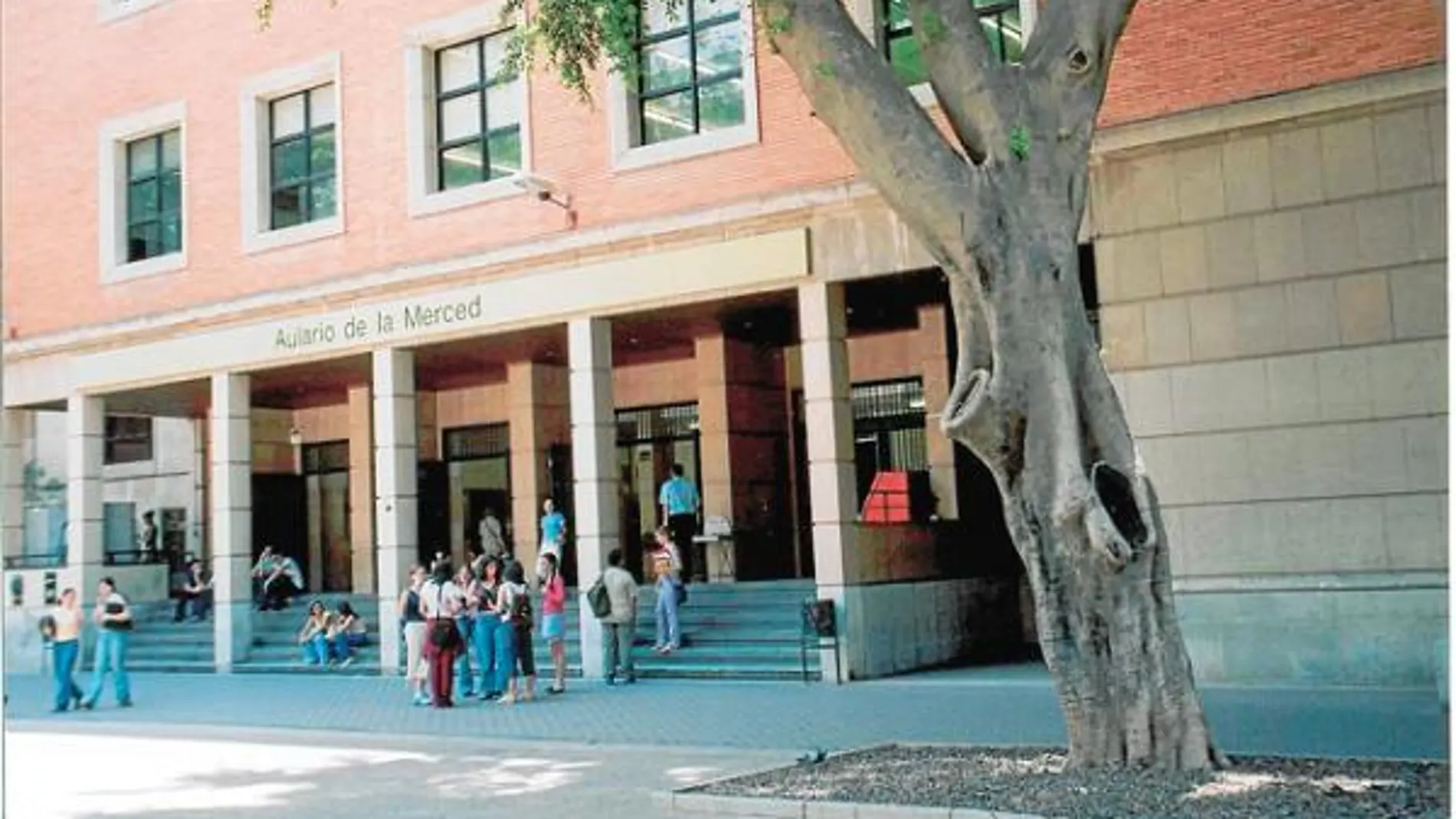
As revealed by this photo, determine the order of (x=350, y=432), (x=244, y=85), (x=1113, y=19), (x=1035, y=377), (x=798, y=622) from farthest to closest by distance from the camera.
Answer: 1. (x=350, y=432)
2. (x=244, y=85)
3. (x=798, y=622)
4. (x=1113, y=19)
5. (x=1035, y=377)

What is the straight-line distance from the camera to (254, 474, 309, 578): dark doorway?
29984 mm

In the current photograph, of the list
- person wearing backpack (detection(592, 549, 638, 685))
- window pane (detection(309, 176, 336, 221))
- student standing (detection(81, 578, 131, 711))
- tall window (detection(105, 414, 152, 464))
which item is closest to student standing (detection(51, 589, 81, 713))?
student standing (detection(81, 578, 131, 711))

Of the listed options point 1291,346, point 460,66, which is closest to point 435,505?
point 460,66

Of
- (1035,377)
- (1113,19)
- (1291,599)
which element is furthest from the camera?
(1291,599)

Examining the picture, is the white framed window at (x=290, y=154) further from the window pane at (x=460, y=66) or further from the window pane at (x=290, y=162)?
the window pane at (x=460, y=66)

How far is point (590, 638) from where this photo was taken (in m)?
18.9

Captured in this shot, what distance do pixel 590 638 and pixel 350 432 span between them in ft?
37.8

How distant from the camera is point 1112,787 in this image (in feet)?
29.4

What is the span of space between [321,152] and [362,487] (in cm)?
755

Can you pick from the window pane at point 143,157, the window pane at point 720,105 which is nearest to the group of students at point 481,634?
the window pane at point 720,105

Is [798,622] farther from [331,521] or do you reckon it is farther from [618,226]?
[331,521]

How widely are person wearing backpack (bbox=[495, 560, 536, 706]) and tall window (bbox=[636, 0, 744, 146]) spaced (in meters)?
6.23

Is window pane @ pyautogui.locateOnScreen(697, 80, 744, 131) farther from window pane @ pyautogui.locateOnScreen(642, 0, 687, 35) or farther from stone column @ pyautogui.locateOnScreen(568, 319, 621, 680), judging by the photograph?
stone column @ pyautogui.locateOnScreen(568, 319, 621, 680)

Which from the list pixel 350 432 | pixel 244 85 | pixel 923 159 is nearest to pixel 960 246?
pixel 923 159
